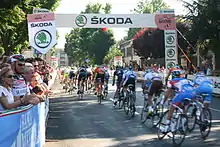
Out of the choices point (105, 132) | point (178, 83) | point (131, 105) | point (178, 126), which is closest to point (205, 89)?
→ point (178, 83)

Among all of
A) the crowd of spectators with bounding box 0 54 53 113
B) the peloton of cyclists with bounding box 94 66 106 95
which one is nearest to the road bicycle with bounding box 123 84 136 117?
the peloton of cyclists with bounding box 94 66 106 95

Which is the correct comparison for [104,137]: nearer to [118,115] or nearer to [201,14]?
[118,115]

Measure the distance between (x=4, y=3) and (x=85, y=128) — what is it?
8.46 metres

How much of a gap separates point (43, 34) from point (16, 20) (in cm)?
1001

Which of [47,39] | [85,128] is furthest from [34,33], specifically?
[85,128]

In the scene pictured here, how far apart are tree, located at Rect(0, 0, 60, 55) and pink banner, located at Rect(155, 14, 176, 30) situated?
7510 mm

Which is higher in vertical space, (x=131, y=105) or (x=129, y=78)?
(x=129, y=78)

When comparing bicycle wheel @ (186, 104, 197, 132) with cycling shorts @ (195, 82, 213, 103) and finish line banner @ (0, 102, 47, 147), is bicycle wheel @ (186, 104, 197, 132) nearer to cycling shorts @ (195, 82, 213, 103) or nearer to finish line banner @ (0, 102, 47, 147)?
cycling shorts @ (195, 82, 213, 103)

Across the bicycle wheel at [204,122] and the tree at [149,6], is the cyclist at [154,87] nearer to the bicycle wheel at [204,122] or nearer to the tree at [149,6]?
the bicycle wheel at [204,122]

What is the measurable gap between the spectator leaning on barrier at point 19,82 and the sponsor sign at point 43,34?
4601 millimetres

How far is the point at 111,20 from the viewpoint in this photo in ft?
81.2

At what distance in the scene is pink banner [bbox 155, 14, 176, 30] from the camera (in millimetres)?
23664

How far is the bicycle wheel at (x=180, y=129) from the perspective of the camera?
→ 929 cm

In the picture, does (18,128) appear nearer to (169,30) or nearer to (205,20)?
(169,30)
